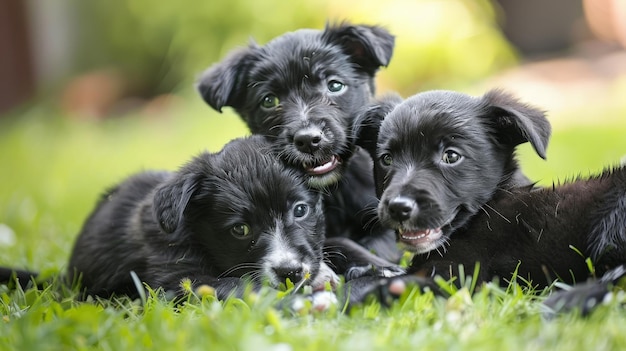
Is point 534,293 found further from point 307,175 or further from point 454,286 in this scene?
point 307,175

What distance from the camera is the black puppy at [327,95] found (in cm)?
434

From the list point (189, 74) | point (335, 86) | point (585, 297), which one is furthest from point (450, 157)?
point (189, 74)

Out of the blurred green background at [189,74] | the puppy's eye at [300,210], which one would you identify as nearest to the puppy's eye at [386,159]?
the puppy's eye at [300,210]

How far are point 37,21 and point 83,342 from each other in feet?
40.4

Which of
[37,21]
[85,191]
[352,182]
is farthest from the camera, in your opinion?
[37,21]

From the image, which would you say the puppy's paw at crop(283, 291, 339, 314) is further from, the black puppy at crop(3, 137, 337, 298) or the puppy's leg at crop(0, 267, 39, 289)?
the puppy's leg at crop(0, 267, 39, 289)

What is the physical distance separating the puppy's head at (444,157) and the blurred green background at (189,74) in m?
3.20

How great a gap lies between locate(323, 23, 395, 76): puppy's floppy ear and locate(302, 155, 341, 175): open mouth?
2.63 feet

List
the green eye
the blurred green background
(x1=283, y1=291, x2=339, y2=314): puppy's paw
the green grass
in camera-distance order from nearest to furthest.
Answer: the green grass, (x1=283, y1=291, x2=339, y2=314): puppy's paw, the green eye, the blurred green background

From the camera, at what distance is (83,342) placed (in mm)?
2787

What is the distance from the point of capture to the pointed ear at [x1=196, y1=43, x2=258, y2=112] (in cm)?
478

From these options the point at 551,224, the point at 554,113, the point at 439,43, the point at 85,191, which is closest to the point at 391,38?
the point at 551,224

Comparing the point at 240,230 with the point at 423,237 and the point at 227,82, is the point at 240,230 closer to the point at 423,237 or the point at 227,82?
the point at 423,237

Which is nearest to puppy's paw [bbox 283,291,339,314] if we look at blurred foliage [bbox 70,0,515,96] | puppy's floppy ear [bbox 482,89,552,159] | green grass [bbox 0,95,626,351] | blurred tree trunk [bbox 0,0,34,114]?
green grass [bbox 0,95,626,351]
